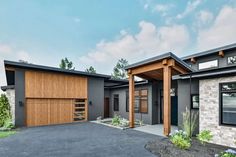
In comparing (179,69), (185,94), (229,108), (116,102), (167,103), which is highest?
(179,69)

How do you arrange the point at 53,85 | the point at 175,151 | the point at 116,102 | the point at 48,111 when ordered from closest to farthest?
the point at 175,151 → the point at 48,111 → the point at 53,85 → the point at 116,102

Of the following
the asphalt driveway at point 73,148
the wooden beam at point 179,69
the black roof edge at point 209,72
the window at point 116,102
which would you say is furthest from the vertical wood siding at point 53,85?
the wooden beam at point 179,69

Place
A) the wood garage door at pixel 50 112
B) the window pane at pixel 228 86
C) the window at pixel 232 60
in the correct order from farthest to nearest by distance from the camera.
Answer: the wood garage door at pixel 50 112 < the window at pixel 232 60 < the window pane at pixel 228 86

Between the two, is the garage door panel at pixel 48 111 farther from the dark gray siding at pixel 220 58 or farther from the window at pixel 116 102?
the dark gray siding at pixel 220 58

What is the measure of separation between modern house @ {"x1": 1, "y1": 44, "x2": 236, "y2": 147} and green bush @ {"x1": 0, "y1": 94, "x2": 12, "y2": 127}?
407 millimetres

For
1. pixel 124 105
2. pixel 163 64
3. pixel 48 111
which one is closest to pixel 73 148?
pixel 163 64

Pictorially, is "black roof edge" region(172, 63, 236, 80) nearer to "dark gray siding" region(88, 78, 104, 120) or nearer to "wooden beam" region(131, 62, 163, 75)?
"wooden beam" region(131, 62, 163, 75)

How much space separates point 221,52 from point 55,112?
12054 millimetres

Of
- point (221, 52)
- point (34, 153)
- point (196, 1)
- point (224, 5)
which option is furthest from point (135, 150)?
point (224, 5)

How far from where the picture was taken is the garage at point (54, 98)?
37.8 ft

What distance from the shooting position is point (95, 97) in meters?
14.5

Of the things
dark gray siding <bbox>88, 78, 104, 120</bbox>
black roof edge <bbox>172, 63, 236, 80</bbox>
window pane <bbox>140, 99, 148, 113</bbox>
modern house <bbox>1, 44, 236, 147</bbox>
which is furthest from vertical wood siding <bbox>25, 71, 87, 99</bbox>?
black roof edge <bbox>172, 63, 236, 80</bbox>

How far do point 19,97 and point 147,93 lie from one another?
862 cm

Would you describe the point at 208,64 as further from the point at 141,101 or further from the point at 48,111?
the point at 48,111
